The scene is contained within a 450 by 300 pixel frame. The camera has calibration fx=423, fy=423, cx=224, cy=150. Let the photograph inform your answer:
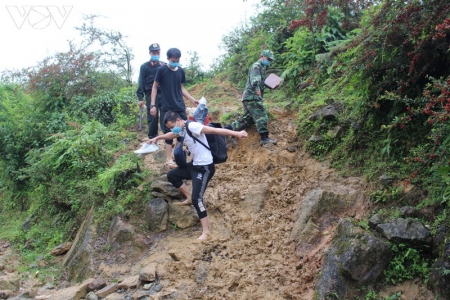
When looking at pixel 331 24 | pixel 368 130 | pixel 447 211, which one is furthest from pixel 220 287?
pixel 331 24

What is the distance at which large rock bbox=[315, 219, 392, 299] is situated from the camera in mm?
4684

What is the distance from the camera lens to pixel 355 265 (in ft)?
15.4

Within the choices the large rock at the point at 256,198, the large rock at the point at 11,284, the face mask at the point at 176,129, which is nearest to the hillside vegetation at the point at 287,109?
the large rock at the point at 11,284

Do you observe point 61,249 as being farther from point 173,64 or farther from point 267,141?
point 267,141

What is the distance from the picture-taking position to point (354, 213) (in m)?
5.77

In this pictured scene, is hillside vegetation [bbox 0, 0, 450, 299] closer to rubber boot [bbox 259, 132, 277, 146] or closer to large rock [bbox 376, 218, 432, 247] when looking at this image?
large rock [bbox 376, 218, 432, 247]

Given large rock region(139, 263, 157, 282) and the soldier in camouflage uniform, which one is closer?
large rock region(139, 263, 157, 282)

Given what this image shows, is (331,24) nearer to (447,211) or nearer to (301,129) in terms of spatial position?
(301,129)

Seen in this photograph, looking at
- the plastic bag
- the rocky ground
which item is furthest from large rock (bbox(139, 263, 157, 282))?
the plastic bag

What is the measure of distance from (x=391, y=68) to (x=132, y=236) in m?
4.75

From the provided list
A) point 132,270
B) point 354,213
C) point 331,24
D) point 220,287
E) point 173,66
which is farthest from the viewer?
point 331,24

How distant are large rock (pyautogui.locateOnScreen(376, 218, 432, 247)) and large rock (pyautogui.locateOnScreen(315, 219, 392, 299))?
0.43 feet

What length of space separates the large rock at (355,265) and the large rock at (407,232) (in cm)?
13

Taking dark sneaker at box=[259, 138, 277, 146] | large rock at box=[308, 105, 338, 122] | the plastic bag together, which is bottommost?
→ dark sneaker at box=[259, 138, 277, 146]
